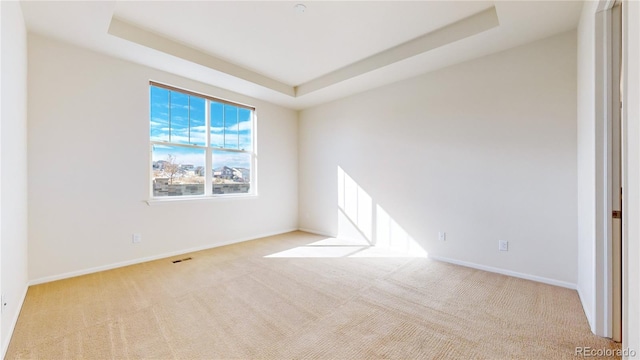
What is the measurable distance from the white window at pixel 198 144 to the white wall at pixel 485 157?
2.05 m

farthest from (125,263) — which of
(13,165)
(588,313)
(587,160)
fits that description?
(587,160)

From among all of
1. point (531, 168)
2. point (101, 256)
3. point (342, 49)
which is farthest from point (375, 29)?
point (101, 256)

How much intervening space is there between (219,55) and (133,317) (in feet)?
10.2

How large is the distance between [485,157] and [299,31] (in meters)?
2.65

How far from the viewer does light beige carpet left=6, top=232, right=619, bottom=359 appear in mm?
1700

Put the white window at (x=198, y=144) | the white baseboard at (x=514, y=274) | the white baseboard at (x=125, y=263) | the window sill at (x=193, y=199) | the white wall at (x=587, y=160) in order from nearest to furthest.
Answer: the white wall at (x=587, y=160) < the white baseboard at (x=514, y=274) < the white baseboard at (x=125, y=263) < the window sill at (x=193, y=199) < the white window at (x=198, y=144)

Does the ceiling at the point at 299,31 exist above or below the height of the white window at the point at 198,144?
above

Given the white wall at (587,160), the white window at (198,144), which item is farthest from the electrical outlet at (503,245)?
the white window at (198,144)

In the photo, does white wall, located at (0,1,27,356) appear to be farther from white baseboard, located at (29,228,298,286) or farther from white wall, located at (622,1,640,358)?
white wall, located at (622,1,640,358)

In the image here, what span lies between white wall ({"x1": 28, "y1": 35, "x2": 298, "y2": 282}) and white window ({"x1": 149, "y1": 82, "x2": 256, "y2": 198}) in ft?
0.65

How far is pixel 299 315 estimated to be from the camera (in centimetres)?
212

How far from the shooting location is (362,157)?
4.46m

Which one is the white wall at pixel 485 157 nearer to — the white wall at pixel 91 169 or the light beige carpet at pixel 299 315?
the light beige carpet at pixel 299 315

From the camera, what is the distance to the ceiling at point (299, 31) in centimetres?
246
